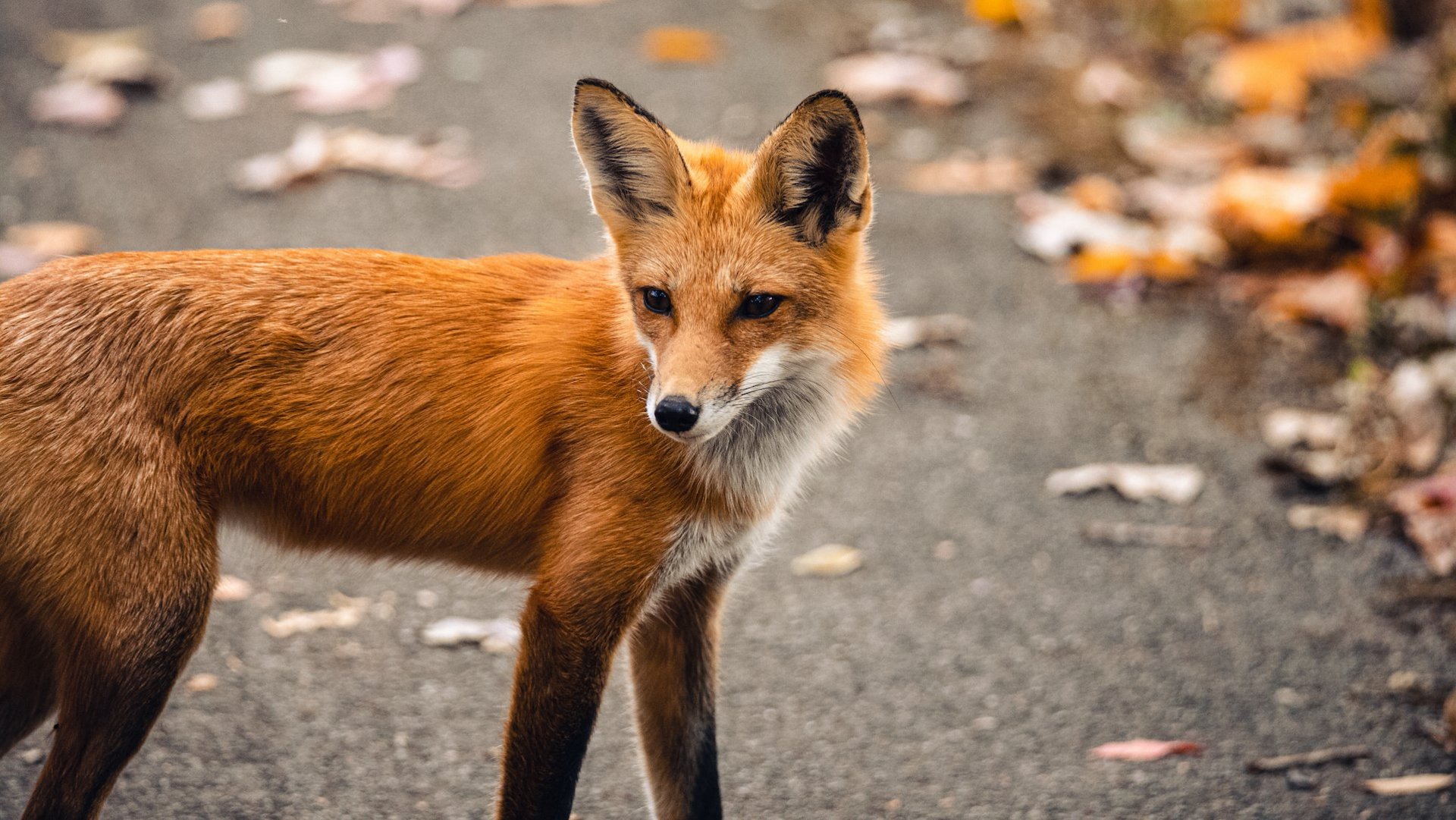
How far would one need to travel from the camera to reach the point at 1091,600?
14.3ft

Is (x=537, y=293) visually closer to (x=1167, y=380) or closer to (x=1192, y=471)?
(x=1192, y=471)

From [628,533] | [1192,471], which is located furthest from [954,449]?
[628,533]

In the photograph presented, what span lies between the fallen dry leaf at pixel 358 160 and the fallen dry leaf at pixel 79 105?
1.01m

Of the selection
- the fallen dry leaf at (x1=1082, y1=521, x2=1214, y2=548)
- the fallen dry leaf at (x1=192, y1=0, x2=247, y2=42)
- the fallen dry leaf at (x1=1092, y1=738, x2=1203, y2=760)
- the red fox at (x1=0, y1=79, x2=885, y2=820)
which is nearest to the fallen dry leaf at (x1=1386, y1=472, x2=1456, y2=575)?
the fallen dry leaf at (x1=1082, y1=521, x2=1214, y2=548)

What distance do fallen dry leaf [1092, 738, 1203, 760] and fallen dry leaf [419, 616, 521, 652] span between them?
184 cm

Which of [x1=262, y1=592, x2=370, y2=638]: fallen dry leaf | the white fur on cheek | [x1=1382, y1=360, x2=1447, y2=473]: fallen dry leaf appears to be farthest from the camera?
[x1=1382, y1=360, x2=1447, y2=473]: fallen dry leaf

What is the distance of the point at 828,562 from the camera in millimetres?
4535

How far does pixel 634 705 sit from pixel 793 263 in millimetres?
1249

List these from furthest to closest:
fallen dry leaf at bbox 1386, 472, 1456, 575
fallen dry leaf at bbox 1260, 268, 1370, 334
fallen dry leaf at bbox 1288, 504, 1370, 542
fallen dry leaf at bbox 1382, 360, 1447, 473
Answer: fallen dry leaf at bbox 1260, 268, 1370, 334
fallen dry leaf at bbox 1382, 360, 1447, 473
fallen dry leaf at bbox 1288, 504, 1370, 542
fallen dry leaf at bbox 1386, 472, 1456, 575

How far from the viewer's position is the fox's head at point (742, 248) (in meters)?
2.81

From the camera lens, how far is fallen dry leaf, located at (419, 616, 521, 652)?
4.05 m

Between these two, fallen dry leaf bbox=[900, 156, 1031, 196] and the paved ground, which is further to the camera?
fallen dry leaf bbox=[900, 156, 1031, 196]

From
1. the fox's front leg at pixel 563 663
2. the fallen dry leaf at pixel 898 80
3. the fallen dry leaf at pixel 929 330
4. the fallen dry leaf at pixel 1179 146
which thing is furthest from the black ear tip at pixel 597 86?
the fallen dry leaf at pixel 1179 146

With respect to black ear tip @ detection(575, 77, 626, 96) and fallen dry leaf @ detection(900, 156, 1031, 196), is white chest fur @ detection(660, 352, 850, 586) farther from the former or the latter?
fallen dry leaf @ detection(900, 156, 1031, 196)
